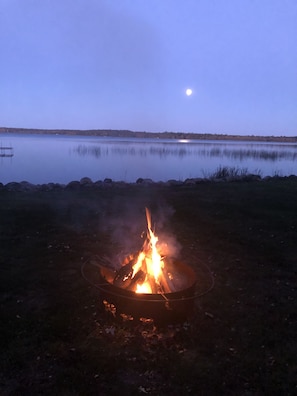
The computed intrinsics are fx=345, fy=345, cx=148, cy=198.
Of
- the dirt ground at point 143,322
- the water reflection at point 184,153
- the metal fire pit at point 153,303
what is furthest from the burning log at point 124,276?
the water reflection at point 184,153

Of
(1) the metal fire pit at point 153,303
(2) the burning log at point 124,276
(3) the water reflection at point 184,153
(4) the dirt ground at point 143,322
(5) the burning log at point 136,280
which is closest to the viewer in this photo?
(4) the dirt ground at point 143,322

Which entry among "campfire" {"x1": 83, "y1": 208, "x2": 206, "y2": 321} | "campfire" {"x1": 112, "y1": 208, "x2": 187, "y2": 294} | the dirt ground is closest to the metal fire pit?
"campfire" {"x1": 83, "y1": 208, "x2": 206, "y2": 321}

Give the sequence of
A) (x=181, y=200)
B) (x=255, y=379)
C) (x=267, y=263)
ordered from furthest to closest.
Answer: (x=181, y=200) < (x=267, y=263) < (x=255, y=379)

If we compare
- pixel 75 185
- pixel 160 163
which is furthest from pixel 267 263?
pixel 160 163

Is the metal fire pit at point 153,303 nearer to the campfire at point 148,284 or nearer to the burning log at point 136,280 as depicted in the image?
the campfire at point 148,284

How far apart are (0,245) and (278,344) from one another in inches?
226

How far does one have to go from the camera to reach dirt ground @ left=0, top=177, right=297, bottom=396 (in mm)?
3643

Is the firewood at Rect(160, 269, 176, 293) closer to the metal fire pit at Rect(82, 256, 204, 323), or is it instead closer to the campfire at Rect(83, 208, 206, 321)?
the campfire at Rect(83, 208, 206, 321)

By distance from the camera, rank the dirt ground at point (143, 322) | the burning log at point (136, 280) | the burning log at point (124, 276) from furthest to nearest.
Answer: the burning log at point (124, 276)
the burning log at point (136, 280)
the dirt ground at point (143, 322)

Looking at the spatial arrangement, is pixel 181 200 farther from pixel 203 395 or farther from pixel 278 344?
pixel 203 395

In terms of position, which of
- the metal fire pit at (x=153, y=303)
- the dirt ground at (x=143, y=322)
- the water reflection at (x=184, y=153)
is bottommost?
the water reflection at (x=184, y=153)

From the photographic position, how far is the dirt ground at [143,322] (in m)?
3.64

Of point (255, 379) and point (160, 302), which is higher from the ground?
point (160, 302)

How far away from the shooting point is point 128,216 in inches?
402
